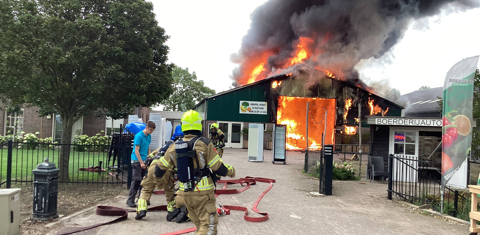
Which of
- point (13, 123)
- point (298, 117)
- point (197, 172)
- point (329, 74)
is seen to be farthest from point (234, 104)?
point (197, 172)

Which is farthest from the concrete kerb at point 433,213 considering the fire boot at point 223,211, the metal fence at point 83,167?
the metal fence at point 83,167

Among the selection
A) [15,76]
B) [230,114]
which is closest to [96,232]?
[15,76]

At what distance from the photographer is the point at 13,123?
22.7 meters

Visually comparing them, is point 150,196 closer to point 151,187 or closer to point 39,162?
point 151,187

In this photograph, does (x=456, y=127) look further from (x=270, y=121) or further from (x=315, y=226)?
(x=270, y=121)

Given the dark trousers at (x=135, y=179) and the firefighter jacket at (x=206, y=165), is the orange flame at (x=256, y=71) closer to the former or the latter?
the dark trousers at (x=135, y=179)

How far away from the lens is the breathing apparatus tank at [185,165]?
375 centimetres

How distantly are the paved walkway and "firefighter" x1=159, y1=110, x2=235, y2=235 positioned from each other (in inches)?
53.5

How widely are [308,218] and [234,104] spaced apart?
21854mm

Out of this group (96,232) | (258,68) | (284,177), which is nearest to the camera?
(96,232)

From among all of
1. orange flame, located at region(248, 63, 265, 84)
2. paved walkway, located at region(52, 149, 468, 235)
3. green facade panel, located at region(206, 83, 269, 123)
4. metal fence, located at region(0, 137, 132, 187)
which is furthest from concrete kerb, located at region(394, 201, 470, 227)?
orange flame, located at region(248, 63, 265, 84)

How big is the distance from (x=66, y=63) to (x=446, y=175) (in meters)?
9.08

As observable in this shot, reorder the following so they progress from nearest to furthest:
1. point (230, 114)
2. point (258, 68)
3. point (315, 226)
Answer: point (315, 226), point (230, 114), point (258, 68)

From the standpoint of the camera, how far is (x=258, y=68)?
3366cm
